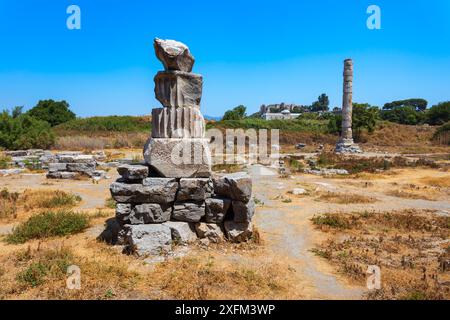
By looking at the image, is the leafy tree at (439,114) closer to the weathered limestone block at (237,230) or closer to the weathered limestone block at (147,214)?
the weathered limestone block at (237,230)

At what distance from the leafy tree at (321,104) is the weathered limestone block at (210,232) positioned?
10105cm

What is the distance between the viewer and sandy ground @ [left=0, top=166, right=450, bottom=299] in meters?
5.13

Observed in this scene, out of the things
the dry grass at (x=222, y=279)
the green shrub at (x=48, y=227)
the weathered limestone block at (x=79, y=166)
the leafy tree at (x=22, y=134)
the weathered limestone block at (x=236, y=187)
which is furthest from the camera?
the leafy tree at (x=22, y=134)

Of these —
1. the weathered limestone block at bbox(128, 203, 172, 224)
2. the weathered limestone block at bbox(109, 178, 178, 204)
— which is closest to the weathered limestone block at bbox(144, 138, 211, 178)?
the weathered limestone block at bbox(109, 178, 178, 204)

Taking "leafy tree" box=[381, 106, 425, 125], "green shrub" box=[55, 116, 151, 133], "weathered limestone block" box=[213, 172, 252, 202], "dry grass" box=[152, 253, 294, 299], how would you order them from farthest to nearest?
"leafy tree" box=[381, 106, 425, 125] → "green shrub" box=[55, 116, 151, 133] → "weathered limestone block" box=[213, 172, 252, 202] → "dry grass" box=[152, 253, 294, 299]

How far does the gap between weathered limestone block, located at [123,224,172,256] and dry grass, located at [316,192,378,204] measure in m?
6.70

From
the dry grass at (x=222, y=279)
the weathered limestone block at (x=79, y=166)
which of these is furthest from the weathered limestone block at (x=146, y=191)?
the weathered limestone block at (x=79, y=166)

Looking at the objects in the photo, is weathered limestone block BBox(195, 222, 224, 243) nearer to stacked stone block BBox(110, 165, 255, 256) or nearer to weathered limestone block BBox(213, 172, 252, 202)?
stacked stone block BBox(110, 165, 255, 256)

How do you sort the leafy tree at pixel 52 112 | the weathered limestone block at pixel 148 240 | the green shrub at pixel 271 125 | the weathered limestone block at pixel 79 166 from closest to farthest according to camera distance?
the weathered limestone block at pixel 148 240 < the weathered limestone block at pixel 79 166 < the green shrub at pixel 271 125 < the leafy tree at pixel 52 112

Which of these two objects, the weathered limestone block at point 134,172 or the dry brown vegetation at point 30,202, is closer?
the weathered limestone block at point 134,172

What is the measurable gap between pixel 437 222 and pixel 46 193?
11.8 meters

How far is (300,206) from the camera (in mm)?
10172

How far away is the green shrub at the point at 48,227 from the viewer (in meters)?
6.81
